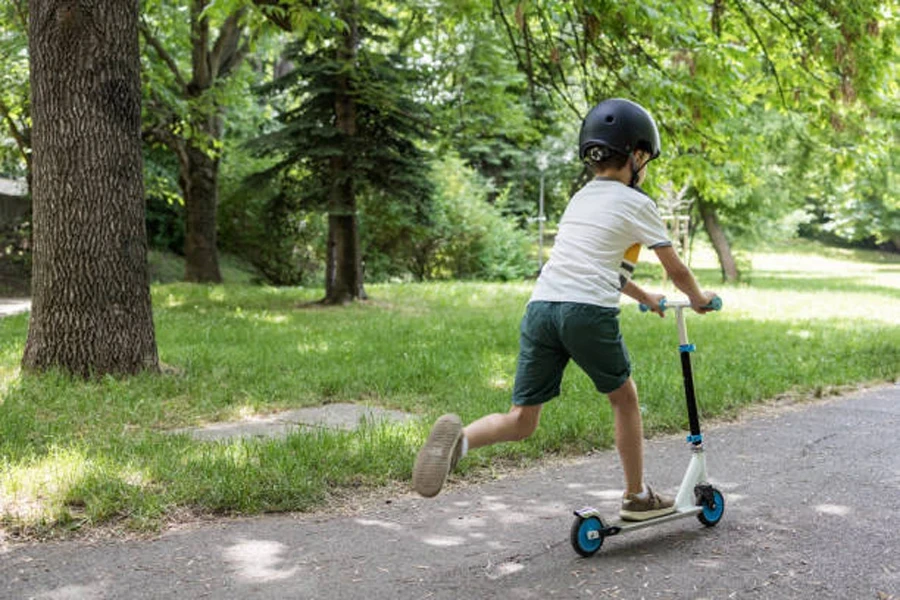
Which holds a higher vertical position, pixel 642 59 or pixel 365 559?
pixel 642 59

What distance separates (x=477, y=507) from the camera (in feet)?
14.4

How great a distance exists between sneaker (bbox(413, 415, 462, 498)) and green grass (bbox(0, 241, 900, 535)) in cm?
107

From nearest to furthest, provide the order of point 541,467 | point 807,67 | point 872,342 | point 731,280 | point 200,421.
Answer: point 541,467, point 200,421, point 807,67, point 872,342, point 731,280

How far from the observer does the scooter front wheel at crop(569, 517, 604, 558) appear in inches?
141

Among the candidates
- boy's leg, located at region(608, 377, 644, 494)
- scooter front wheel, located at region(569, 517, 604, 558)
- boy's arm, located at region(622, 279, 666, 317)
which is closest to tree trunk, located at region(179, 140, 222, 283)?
boy's arm, located at region(622, 279, 666, 317)

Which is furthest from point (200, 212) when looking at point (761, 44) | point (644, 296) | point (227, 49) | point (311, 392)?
point (644, 296)

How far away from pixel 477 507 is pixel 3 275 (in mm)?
17899

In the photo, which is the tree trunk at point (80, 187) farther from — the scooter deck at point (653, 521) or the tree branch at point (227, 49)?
the tree branch at point (227, 49)

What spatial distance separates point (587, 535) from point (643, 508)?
13.4 inches

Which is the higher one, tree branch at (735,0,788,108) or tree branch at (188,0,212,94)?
tree branch at (188,0,212,94)

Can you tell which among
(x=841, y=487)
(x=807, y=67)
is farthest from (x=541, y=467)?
(x=807, y=67)

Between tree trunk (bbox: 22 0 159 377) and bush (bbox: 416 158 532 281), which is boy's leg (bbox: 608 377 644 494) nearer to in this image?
tree trunk (bbox: 22 0 159 377)

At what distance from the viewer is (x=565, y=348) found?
366 cm

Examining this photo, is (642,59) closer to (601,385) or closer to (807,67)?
(807,67)
